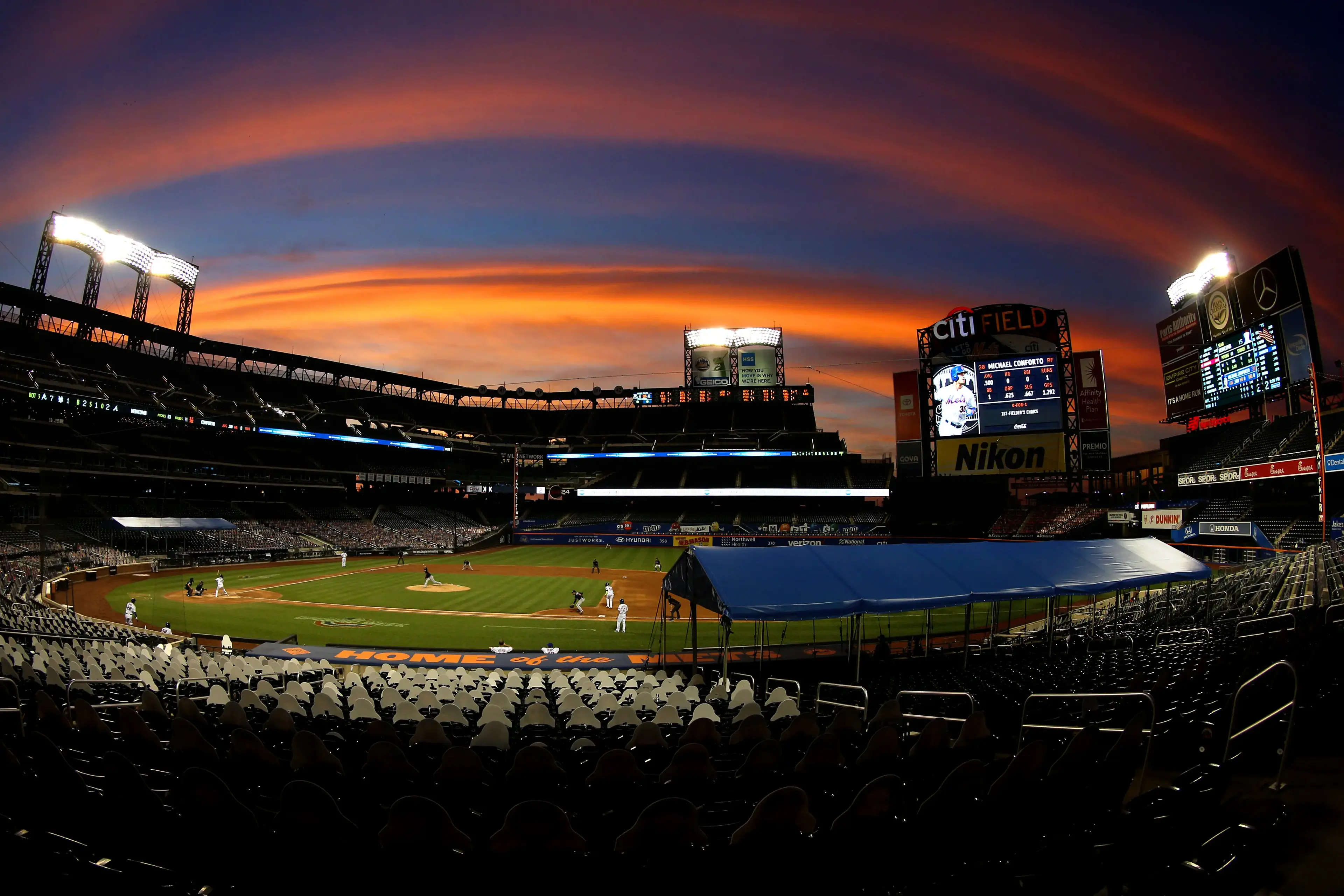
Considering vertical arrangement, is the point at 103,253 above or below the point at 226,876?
above

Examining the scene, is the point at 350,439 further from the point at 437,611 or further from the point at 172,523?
the point at 437,611

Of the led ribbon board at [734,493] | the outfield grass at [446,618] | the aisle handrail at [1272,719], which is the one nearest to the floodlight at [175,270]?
the outfield grass at [446,618]

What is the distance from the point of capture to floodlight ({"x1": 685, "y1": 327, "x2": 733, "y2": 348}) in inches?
3447

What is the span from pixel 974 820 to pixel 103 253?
7771 centimetres

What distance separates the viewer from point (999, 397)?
33844 mm

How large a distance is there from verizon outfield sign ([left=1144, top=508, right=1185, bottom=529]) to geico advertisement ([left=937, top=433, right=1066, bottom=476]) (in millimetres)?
16304

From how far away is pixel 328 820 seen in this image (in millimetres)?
3688

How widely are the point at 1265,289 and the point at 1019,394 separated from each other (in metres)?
22.0

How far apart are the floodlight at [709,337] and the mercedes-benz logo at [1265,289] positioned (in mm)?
54763

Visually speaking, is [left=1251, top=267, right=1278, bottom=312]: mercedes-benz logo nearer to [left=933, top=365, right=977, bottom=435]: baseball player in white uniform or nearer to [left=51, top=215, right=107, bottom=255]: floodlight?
[left=933, top=365, right=977, bottom=435]: baseball player in white uniform

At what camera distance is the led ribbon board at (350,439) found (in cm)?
6875

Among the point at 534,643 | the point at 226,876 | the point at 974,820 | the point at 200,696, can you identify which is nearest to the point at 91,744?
the point at 226,876

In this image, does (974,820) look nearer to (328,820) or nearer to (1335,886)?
(1335,886)

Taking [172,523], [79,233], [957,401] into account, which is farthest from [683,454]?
[79,233]
